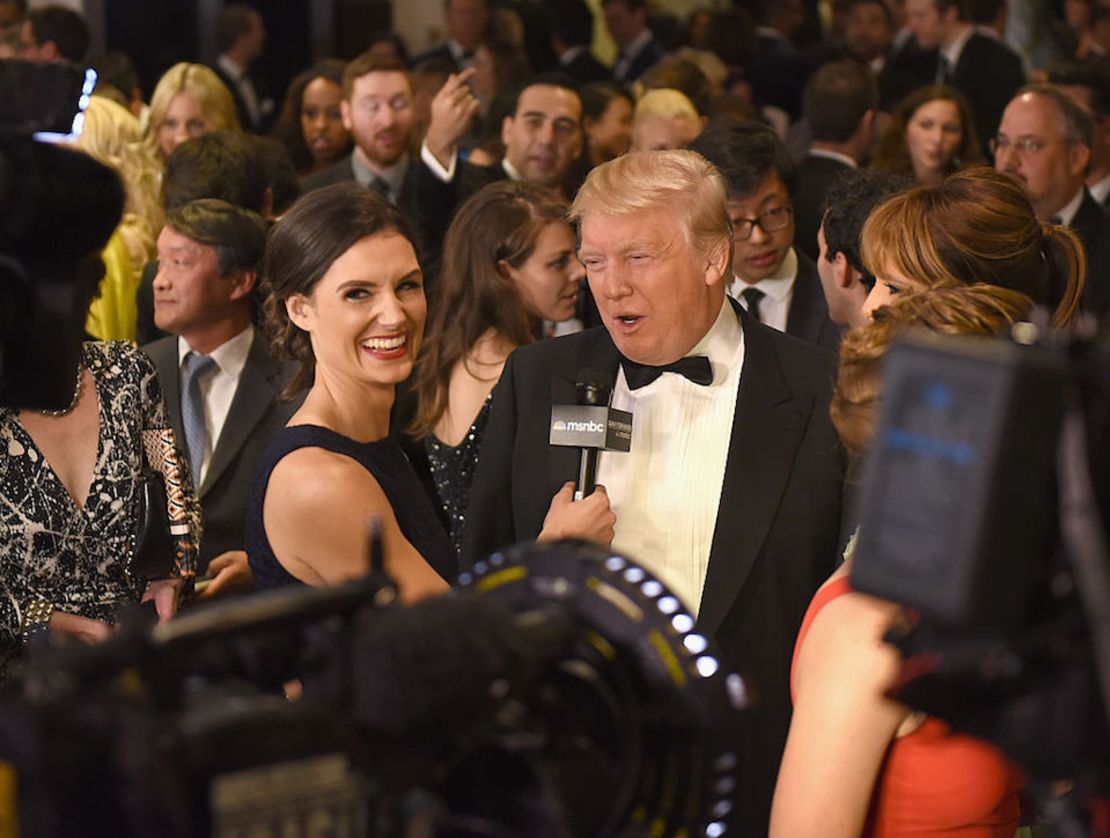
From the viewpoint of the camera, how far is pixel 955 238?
9.71ft

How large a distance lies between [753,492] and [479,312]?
1440mm

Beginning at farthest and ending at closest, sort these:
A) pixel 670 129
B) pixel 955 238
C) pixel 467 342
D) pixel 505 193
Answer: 1. pixel 670 129
2. pixel 505 193
3. pixel 467 342
4. pixel 955 238

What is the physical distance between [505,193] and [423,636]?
3509 mm

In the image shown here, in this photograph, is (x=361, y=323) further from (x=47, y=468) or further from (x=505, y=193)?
(x=505, y=193)

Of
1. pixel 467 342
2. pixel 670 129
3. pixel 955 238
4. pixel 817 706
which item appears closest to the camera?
pixel 817 706

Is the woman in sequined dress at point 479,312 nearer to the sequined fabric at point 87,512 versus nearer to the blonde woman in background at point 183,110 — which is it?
the sequined fabric at point 87,512

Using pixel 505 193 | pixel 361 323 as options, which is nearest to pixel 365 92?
pixel 505 193

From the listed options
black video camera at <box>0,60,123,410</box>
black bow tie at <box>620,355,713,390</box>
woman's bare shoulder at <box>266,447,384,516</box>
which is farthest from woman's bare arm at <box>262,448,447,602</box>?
black video camera at <box>0,60,123,410</box>

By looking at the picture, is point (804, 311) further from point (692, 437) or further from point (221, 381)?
point (692, 437)

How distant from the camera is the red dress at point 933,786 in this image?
6.82 ft

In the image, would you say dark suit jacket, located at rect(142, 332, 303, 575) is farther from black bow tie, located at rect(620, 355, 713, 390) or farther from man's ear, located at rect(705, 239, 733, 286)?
man's ear, located at rect(705, 239, 733, 286)

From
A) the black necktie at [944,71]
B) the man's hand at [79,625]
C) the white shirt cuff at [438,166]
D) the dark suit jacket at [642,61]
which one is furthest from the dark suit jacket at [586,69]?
the man's hand at [79,625]

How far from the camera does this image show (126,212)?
5.59 meters

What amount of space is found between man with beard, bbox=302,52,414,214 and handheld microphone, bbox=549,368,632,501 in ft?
12.0
